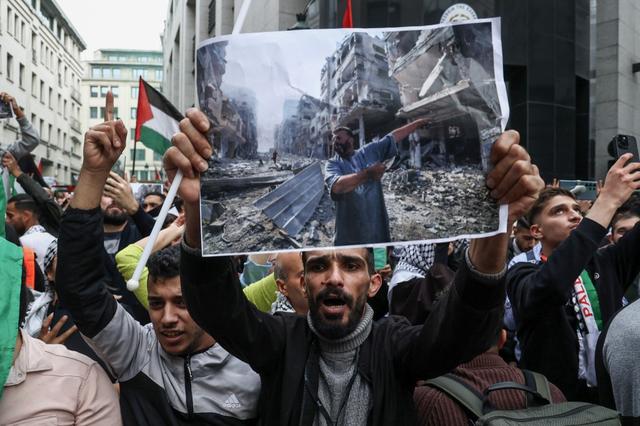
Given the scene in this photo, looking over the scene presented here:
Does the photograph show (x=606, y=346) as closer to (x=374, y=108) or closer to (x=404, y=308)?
(x=404, y=308)

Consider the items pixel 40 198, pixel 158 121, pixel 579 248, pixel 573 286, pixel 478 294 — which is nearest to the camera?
pixel 478 294

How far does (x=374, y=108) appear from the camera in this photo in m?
1.75

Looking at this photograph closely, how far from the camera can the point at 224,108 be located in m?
1.76

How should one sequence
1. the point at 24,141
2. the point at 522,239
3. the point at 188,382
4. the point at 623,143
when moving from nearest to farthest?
1. the point at 188,382
2. the point at 623,143
3. the point at 522,239
4. the point at 24,141

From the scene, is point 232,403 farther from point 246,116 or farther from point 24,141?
point 24,141

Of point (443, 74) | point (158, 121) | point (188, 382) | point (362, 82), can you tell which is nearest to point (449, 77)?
point (443, 74)

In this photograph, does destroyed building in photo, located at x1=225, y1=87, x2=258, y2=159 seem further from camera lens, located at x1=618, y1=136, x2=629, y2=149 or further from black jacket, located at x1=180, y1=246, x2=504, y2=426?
camera lens, located at x1=618, y1=136, x2=629, y2=149

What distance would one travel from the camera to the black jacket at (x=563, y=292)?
286 cm

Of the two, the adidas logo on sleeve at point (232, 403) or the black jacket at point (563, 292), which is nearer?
the adidas logo on sleeve at point (232, 403)

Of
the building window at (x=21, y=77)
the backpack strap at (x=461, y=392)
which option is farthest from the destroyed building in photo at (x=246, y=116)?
the building window at (x=21, y=77)

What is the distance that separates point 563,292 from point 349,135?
5.27 ft

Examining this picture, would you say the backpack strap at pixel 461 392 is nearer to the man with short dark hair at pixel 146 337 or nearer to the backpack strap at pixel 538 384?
the backpack strap at pixel 538 384

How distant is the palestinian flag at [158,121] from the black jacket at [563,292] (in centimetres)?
196

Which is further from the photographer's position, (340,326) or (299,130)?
(340,326)
